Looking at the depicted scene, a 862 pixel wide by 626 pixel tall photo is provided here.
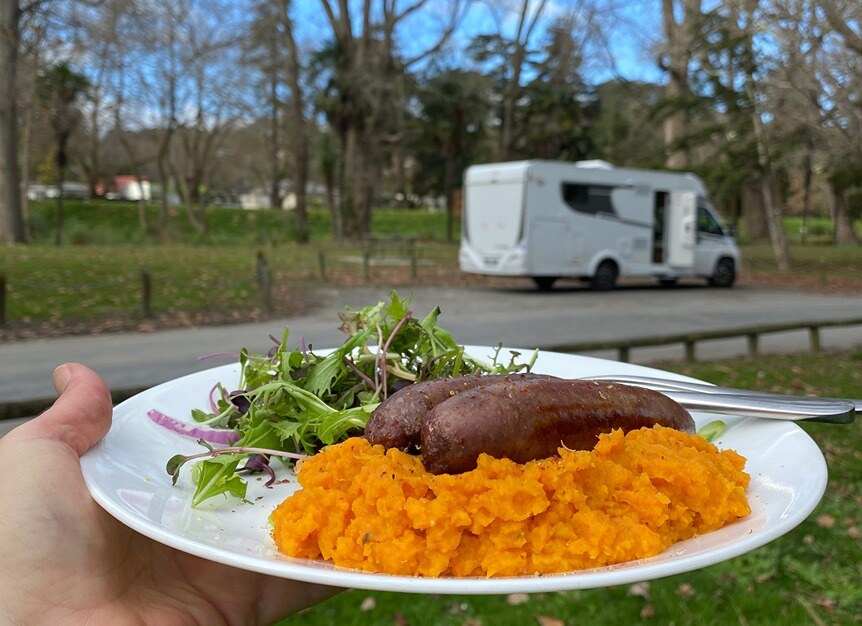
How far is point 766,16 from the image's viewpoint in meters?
8.21

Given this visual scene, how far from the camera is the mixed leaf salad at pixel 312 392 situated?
6.89 ft

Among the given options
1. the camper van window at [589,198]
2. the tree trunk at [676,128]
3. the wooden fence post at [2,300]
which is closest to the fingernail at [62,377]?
the wooden fence post at [2,300]

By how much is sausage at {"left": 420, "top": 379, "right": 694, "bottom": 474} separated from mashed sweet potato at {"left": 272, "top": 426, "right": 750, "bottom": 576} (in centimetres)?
9

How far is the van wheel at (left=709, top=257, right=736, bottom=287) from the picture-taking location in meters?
21.8

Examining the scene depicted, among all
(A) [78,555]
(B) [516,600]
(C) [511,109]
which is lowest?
Answer: (B) [516,600]

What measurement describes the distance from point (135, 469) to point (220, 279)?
17.0m

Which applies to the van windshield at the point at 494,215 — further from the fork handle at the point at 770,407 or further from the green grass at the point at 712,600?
the fork handle at the point at 770,407

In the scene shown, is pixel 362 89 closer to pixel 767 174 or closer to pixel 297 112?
pixel 297 112

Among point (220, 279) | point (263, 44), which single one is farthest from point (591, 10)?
point (220, 279)

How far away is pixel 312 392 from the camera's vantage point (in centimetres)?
264

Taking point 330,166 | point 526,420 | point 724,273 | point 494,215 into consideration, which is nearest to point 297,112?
point 330,166

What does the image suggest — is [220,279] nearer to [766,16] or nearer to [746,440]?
[766,16]

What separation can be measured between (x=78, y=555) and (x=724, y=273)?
73.5 feet

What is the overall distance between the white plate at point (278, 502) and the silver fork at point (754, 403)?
0.04 metres
